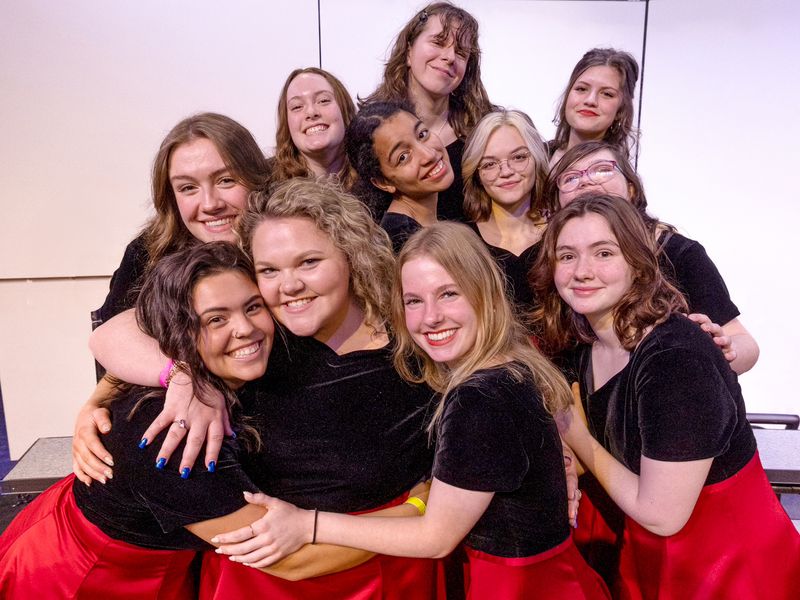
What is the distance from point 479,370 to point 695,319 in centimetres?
64

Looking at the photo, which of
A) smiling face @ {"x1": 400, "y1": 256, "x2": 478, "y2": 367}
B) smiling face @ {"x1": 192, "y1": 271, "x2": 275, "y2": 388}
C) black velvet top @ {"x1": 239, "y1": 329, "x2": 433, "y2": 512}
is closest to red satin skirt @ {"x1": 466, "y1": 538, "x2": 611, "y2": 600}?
black velvet top @ {"x1": 239, "y1": 329, "x2": 433, "y2": 512}

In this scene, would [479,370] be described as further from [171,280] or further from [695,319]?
[171,280]

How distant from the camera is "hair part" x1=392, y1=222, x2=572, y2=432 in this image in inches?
55.3

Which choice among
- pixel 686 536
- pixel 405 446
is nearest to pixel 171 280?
pixel 405 446

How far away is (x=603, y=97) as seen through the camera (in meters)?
2.43

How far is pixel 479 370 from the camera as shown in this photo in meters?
1.38

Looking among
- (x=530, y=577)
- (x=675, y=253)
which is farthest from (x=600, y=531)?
(x=675, y=253)

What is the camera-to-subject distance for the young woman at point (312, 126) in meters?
2.29

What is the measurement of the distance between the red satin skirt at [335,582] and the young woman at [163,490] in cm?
8

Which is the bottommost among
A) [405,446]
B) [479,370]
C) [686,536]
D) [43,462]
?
[43,462]

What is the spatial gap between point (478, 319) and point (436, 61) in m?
1.39

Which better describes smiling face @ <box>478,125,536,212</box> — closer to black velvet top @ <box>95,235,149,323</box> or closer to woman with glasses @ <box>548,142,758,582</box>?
woman with glasses @ <box>548,142,758,582</box>

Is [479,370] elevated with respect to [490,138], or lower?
lower

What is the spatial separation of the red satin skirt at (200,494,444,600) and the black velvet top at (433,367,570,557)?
8.3 inches
